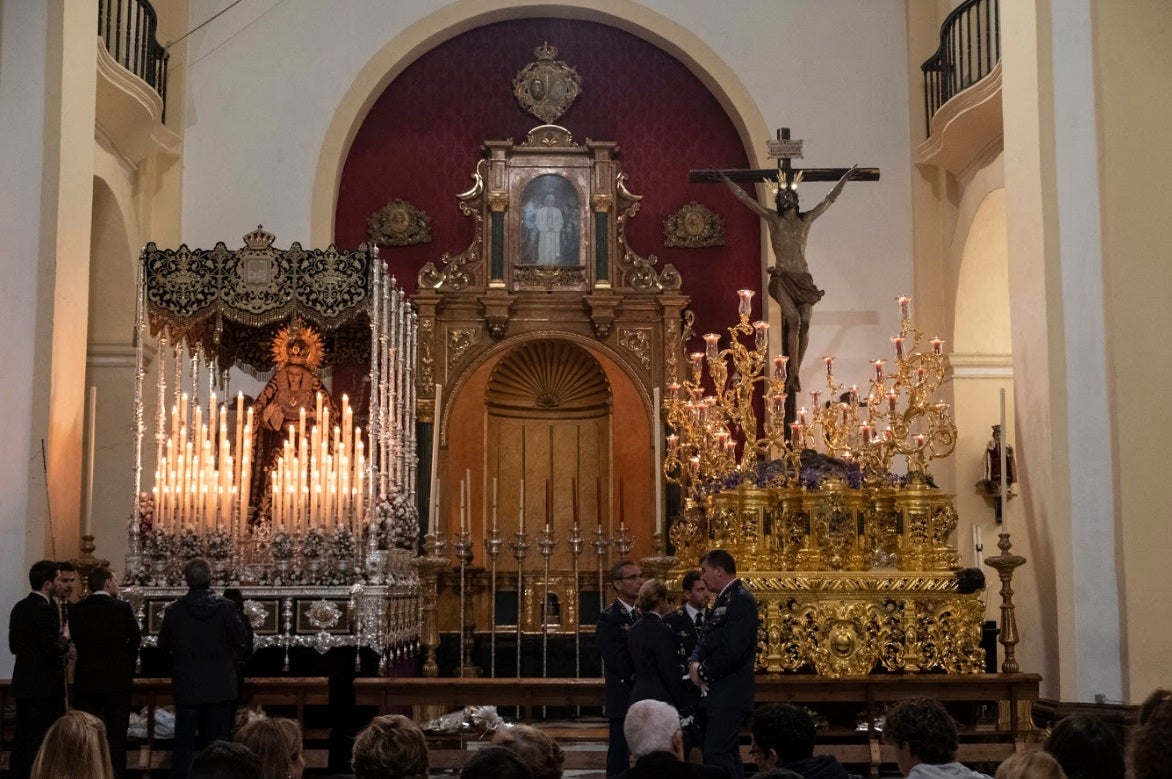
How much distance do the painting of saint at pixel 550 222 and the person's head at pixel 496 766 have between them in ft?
38.0

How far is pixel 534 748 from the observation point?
4953 mm

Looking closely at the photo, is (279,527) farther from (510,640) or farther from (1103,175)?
(1103,175)

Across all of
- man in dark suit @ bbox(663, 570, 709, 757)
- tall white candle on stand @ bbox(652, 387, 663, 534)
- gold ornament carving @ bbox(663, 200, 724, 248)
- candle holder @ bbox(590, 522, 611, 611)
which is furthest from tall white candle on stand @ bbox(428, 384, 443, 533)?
man in dark suit @ bbox(663, 570, 709, 757)

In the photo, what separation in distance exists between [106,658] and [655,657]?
11.0ft

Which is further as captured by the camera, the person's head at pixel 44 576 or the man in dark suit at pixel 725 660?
the person's head at pixel 44 576

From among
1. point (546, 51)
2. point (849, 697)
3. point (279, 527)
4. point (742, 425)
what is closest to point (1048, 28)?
point (742, 425)

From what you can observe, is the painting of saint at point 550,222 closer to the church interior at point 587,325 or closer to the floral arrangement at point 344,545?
the church interior at point 587,325

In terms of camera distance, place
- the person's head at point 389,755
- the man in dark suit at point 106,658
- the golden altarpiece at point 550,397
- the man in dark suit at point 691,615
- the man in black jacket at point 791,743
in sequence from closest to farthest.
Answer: the person's head at point 389,755 → the man in black jacket at point 791,743 → the man in dark suit at point 691,615 → the man in dark suit at point 106,658 → the golden altarpiece at point 550,397

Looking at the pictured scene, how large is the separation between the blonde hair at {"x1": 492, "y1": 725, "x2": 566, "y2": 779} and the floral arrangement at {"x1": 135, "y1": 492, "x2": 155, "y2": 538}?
705 cm

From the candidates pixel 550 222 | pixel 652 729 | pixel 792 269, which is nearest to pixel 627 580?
pixel 652 729

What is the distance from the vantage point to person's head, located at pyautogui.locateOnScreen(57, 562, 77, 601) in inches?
368

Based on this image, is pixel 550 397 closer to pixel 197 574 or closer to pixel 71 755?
pixel 197 574

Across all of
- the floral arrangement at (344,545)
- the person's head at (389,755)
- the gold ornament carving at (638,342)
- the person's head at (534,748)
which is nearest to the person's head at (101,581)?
the floral arrangement at (344,545)

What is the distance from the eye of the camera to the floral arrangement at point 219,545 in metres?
11.4
